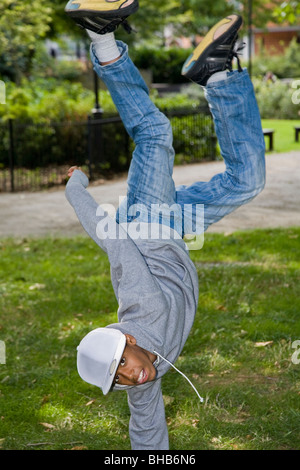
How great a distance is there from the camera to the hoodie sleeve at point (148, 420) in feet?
9.04

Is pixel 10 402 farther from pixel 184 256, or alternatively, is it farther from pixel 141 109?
pixel 141 109

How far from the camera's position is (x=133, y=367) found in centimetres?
239

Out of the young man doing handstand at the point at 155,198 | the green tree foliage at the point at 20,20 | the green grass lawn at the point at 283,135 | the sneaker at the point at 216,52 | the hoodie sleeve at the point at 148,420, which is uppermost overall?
the green tree foliage at the point at 20,20

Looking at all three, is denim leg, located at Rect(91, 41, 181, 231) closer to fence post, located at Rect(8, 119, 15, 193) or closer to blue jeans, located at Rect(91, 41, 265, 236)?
blue jeans, located at Rect(91, 41, 265, 236)

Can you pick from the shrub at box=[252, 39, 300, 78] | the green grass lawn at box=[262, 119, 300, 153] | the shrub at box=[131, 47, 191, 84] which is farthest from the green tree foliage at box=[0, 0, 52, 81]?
the shrub at box=[252, 39, 300, 78]

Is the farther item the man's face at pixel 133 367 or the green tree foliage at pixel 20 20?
the green tree foliage at pixel 20 20

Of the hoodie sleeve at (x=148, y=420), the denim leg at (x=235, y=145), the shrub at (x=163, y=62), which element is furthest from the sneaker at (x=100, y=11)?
the shrub at (x=163, y=62)

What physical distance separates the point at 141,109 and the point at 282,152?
1197 centimetres

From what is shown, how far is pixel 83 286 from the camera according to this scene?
5871 millimetres

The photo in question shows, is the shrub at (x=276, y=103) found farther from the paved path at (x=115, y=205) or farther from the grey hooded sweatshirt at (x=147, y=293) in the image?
the grey hooded sweatshirt at (x=147, y=293)

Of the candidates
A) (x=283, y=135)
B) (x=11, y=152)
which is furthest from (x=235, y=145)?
(x=283, y=135)

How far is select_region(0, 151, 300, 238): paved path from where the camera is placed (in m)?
8.09

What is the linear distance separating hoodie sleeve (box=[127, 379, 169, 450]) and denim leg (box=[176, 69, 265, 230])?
2.67 feet

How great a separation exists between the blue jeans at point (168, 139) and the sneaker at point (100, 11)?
0.19 meters
